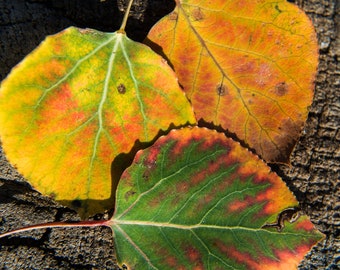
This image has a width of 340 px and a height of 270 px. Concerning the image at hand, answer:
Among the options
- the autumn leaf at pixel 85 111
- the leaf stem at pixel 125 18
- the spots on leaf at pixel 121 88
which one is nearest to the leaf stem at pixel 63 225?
the autumn leaf at pixel 85 111

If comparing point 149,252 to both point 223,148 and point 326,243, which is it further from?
point 326,243

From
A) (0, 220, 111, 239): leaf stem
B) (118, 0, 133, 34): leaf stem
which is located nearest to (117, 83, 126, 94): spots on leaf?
(118, 0, 133, 34): leaf stem

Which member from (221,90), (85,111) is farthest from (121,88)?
(221,90)

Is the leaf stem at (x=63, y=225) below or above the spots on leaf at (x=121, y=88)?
below

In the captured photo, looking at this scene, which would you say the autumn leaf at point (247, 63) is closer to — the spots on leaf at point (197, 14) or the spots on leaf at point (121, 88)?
the spots on leaf at point (197, 14)

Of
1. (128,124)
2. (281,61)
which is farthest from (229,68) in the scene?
(128,124)

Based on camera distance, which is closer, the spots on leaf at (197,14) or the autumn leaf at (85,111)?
the autumn leaf at (85,111)
